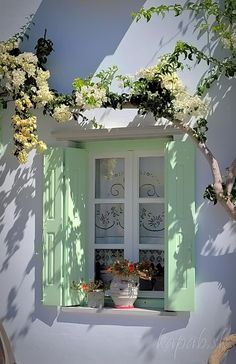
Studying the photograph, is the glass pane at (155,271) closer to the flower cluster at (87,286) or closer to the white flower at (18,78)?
the flower cluster at (87,286)

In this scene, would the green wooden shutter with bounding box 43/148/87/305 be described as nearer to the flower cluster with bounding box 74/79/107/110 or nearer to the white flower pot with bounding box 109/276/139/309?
the white flower pot with bounding box 109/276/139/309

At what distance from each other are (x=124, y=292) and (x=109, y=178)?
135 cm

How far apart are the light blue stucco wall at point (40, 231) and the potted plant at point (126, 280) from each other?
21 cm

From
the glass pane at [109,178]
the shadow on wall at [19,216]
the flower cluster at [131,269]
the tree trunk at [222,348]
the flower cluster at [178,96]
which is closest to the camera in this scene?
the tree trunk at [222,348]

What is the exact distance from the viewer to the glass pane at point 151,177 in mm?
8688

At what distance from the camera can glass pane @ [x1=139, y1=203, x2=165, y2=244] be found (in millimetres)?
8648

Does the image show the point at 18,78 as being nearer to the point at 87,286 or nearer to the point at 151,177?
the point at 151,177

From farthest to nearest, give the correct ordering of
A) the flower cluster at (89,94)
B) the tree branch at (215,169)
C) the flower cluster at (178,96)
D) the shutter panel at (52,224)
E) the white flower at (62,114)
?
1. the shutter panel at (52,224)
2. the white flower at (62,114)
3. the flower cluster at (89,94)
4. the flower cluster at (178,96)
5. the tree branch at (215,169)

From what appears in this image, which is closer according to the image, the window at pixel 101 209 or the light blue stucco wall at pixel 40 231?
the light blue stucco wall at pixel 40 231

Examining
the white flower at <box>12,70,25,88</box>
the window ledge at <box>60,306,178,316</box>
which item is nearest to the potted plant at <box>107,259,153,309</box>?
the window ledge at <box>60,306,178,316</box>

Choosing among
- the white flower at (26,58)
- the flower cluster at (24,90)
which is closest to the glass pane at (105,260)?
the flower cluster at (24,90)

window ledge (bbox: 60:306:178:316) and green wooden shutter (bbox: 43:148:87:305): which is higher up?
green wooden shutter (bbox: 43:148:87:305)

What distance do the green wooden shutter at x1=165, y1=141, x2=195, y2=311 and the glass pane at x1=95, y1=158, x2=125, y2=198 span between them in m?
0.82

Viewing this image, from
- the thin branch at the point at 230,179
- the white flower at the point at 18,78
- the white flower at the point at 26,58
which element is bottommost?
the thin branch at the point at 230,179
